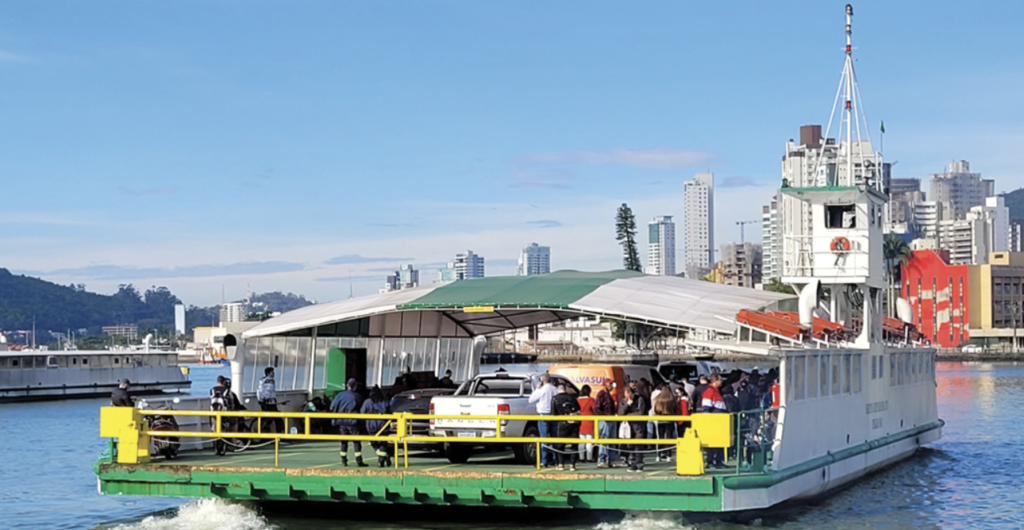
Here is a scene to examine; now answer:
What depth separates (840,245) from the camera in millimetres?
28766

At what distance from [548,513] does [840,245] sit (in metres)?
10.1

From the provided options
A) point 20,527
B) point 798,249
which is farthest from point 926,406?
point 20,527

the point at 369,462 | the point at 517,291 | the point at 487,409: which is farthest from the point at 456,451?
the point at 517,291

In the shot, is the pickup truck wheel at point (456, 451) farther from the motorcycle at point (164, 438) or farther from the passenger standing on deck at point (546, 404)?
the motorcycle at point (164, 438)

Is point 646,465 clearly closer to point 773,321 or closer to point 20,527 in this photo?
point 773,321

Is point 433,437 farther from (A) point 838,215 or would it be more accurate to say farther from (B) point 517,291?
(A) point 838,215

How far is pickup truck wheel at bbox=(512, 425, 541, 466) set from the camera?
73.4ft

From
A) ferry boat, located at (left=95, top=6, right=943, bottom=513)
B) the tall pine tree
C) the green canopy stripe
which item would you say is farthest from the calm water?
the tall pine tree

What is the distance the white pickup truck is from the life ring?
8275 millimetres

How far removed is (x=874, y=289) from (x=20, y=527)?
19759mm

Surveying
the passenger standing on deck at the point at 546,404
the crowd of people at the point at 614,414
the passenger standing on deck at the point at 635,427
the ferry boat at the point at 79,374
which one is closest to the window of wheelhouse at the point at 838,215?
the crowd of people at the point at 614,414

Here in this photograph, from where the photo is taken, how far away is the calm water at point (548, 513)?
75.1 ft

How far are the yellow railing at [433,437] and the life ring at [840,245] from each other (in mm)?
8867

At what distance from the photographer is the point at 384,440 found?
21.1 metres
